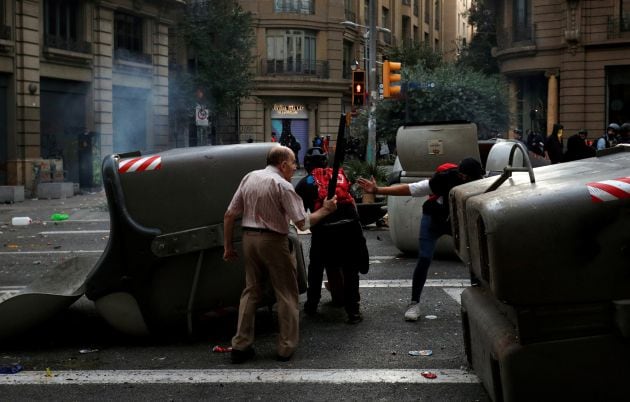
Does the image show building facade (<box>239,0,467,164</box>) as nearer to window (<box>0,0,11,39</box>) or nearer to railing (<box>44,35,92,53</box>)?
railing (<box>44,35,92,53</box>)

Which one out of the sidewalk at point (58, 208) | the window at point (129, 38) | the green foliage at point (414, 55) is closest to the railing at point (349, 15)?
the green foliage at point (414, 55)

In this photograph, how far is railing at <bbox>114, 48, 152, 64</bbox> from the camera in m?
32.1

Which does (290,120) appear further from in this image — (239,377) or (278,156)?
(239,377)

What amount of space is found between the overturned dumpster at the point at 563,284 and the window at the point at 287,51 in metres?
49.1

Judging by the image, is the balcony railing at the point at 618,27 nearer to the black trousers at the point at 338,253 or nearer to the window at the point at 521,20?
the window at the point at 521,20

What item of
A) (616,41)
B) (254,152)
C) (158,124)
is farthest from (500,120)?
(254,152)

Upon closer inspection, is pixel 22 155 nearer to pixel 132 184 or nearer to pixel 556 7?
pixel 132 184

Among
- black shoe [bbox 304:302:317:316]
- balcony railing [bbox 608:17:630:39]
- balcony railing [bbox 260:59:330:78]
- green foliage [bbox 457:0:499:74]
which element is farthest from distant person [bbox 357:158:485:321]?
balcony railing [bbox 260:59:330:78]

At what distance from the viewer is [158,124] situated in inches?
1394

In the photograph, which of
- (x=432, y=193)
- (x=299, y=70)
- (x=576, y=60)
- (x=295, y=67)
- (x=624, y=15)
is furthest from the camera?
(x=299, y=70)

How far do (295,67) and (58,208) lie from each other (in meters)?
33.2

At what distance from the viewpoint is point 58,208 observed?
2148 cm

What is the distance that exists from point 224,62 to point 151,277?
33.9 meters

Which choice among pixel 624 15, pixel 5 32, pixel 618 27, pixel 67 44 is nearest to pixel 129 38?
pixel 67 44
